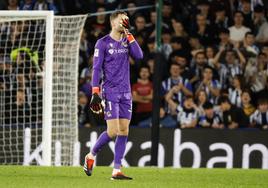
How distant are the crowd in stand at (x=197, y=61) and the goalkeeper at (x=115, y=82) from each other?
5646 millimetres

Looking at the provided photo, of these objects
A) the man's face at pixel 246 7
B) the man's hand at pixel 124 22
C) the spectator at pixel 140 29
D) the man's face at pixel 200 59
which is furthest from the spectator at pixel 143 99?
the man's hand at pixel 124 22

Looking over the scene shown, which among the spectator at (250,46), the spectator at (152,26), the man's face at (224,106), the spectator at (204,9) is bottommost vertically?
the man's face at (224,106)

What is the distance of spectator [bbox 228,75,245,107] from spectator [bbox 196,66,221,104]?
23cm

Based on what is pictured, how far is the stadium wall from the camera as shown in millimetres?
17359

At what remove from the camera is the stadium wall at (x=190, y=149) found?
1736cm

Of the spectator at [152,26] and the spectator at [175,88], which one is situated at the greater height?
the spectator at [152,26]

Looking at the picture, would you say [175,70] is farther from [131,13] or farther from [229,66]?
[131,13]

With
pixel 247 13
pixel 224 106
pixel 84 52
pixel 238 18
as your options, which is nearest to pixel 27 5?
pixel 84 52

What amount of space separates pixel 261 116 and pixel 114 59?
20.0 ft

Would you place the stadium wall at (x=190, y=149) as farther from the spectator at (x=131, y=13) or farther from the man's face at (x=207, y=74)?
the spectator at (x=131, y=13)

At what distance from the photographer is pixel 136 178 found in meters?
12.4

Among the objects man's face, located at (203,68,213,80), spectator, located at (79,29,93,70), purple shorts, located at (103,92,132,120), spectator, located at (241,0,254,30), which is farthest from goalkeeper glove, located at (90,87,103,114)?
spectator, located at (241,0,254,30)

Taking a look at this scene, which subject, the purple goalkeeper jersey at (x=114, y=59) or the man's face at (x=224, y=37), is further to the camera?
the man's face at (x=224, y=37)

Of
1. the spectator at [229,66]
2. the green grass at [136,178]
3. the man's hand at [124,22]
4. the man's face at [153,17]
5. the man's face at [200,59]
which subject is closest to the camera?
the green grass at [136,178]
